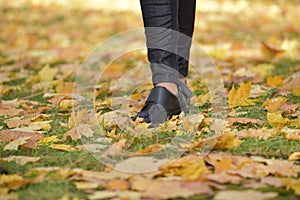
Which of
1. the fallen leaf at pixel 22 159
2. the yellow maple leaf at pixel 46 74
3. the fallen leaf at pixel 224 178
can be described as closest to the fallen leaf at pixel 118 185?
the fallen leaf at pixel 224 178

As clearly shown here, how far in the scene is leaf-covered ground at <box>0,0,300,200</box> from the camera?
1.69 meters

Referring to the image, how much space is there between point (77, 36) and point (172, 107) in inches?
129

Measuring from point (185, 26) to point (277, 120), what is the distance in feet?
2.16

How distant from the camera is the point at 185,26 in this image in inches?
106

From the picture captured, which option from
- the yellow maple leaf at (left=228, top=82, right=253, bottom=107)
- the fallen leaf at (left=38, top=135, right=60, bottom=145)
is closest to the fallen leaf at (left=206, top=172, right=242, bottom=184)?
the fallen leaf at (left=38, top=135, right=60, bottom=145)

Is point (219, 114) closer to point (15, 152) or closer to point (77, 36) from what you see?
point (15, 152)

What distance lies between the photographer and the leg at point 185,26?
2.64m

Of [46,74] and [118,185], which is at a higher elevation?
[46,74]

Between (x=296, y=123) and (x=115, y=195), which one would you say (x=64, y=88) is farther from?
(x=115, y=195)

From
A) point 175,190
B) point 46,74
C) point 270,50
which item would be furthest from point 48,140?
point 270,50

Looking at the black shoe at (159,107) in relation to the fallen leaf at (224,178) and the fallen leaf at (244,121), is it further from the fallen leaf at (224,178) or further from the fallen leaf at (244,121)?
the fallen leaf at (224,178)

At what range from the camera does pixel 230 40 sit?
5.10 meters

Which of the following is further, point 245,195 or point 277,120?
point 277,120

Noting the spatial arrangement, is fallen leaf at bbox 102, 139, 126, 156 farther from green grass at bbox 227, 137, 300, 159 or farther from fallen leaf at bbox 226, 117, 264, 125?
fallen leaf at bbox 226, 117, 264, 125
